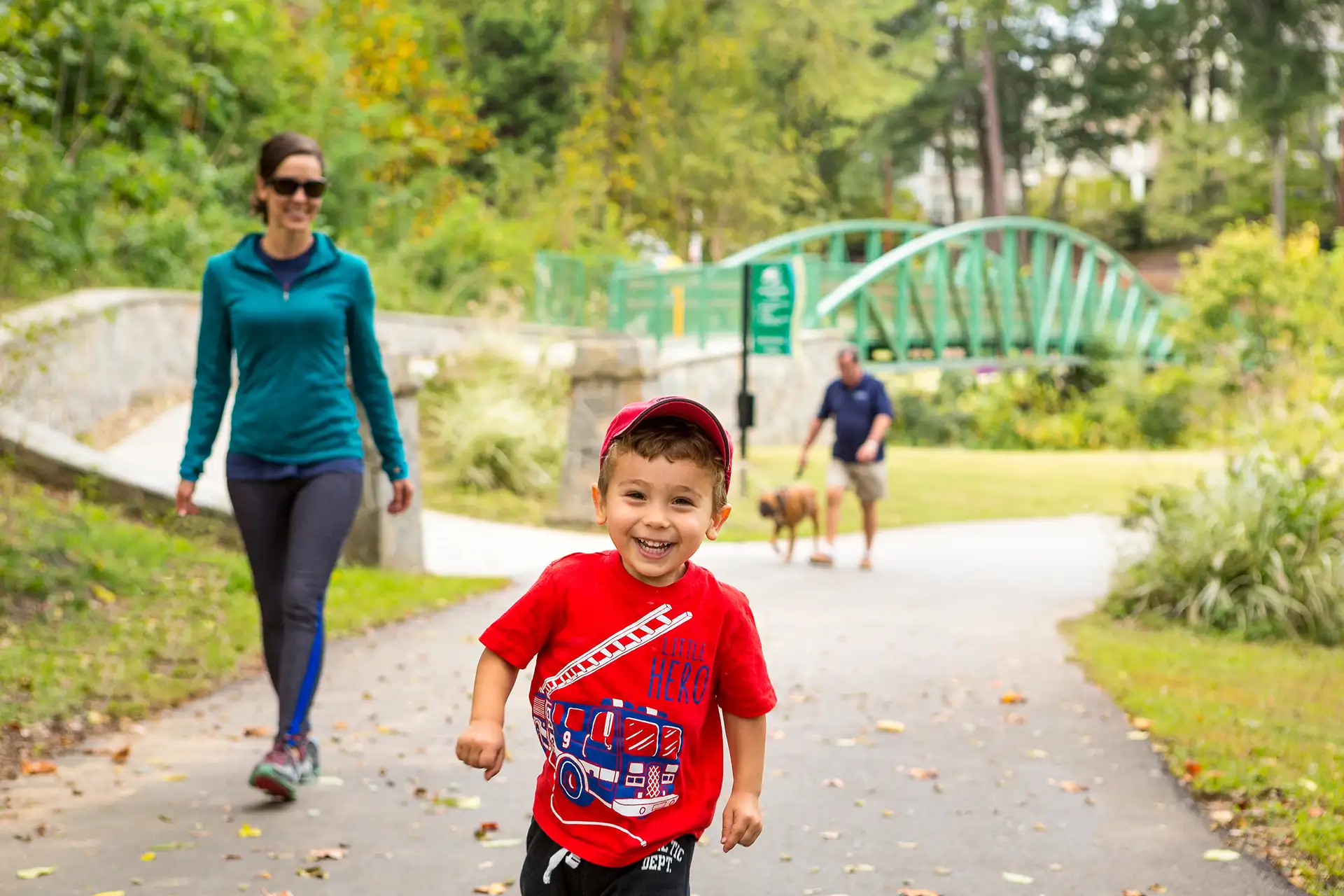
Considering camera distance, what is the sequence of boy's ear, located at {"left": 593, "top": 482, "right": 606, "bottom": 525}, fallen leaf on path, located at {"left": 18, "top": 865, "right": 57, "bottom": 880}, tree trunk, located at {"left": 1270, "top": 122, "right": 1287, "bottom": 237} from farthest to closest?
tree trunk, located at {"left": 1270, "top": 122, "right": 1287, "bottom": 237}
fallen leaf on path, located at {"left": 18, "top": 865, "right": 57, "bottom": 880}
boy's ear, located at {"left": 593, "top": 482, "right": 606, "bottom": 525}

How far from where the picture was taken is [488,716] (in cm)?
258

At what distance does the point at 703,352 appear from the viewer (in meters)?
23.5

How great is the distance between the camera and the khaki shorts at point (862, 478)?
40.1 ft

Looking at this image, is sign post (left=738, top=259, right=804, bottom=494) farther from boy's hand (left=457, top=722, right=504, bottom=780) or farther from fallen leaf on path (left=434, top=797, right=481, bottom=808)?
boy's hand (left=457, top=722, right=504, bottom=780)

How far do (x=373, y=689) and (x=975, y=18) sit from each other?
47.1m

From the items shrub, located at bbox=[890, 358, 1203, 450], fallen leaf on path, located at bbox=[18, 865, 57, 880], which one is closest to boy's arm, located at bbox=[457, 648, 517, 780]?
fallen leaf on path, located at bbox=[18, 865, 57, 880]

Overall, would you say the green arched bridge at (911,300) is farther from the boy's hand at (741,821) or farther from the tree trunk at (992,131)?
the boy's hand at (741,821)

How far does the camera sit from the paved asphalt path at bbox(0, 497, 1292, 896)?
14.0 ft

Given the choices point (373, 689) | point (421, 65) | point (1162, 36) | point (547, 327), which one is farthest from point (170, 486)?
point (1162, 36)

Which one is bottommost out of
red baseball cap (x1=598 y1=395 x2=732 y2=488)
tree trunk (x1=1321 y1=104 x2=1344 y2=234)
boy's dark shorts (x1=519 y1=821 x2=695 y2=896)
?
boy's dark shorts (x1=519 y1=821 x2=695 y2=896)

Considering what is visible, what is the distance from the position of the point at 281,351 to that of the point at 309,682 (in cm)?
102

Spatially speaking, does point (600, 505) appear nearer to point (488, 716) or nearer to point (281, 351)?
point (488, 716)

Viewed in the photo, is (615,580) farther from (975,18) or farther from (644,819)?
(975,18)

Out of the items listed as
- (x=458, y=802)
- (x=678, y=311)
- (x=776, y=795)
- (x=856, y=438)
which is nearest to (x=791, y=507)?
(x=856, y=438)
